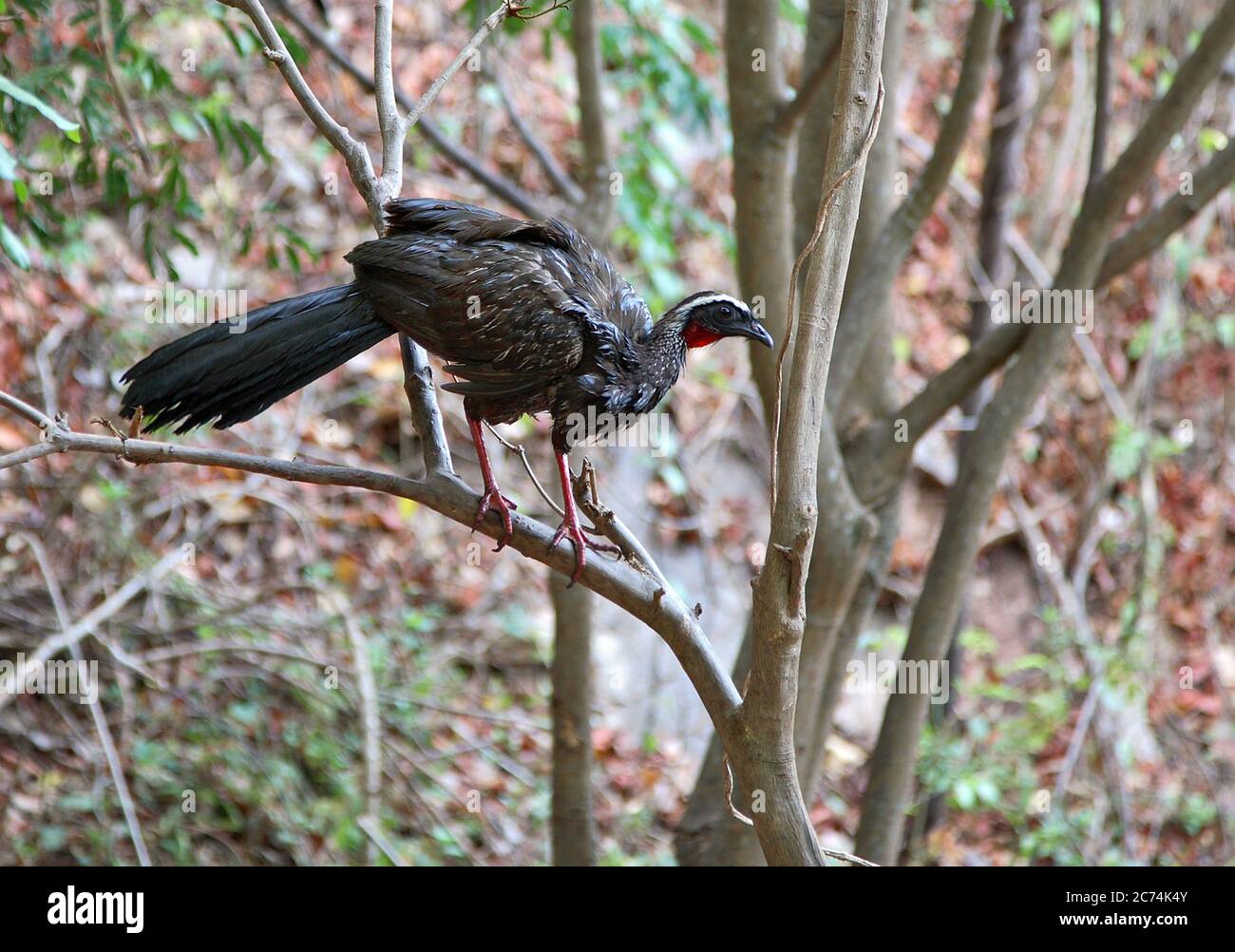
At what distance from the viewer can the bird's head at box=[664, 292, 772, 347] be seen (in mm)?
3014

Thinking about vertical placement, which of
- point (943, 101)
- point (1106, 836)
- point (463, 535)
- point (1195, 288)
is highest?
point (943, 101)

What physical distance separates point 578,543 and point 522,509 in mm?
3944

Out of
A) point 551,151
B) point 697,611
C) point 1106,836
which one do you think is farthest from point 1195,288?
point 697,611

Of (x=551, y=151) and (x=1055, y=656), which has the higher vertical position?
(x=551, y=151)

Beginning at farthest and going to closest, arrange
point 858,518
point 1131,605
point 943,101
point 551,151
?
point 943,101 < point 551,151 < point 1131,605 < point 858,518

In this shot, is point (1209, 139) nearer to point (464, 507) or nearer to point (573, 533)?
point (573, 533)

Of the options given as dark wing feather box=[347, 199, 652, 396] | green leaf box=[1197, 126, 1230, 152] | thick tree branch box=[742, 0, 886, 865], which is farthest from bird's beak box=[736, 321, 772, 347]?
green leaf box=[1197, 126, 1230, 152]

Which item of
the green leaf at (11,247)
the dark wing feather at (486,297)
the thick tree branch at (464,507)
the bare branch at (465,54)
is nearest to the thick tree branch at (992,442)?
the dark wing feather at (486,297)

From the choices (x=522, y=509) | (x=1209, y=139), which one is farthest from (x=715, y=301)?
(x=1209, y=139)

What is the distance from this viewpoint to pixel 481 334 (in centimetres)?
279

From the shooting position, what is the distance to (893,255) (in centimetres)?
351

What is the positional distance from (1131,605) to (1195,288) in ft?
8.85

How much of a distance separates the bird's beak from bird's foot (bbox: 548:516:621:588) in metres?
0.67
